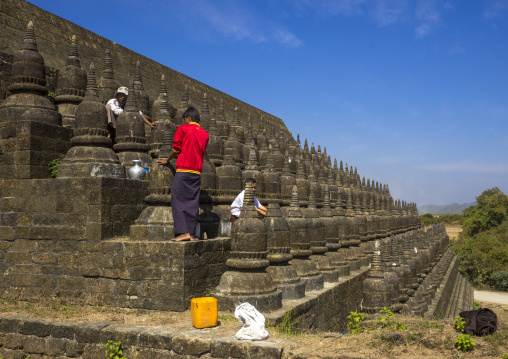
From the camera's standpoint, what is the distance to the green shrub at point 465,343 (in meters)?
5.20

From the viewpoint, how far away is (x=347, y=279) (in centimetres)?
1176

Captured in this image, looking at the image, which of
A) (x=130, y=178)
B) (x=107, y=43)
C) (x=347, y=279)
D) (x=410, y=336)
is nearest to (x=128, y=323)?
(x=130, y=178)

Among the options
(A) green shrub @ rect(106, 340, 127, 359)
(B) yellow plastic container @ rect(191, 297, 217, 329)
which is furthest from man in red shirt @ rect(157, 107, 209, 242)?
(A) green shrub @ rect(106, 340, 127, 359)

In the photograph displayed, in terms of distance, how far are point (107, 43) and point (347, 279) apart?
32.0ft

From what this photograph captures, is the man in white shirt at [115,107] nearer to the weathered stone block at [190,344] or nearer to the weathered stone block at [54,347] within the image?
the weathered stone block at [54,347]

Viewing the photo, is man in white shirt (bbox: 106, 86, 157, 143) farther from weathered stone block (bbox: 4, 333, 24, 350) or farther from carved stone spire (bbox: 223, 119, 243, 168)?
weathered stone block (bbox: 4, 333, 24, 350)

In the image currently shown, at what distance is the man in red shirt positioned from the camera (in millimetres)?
7191

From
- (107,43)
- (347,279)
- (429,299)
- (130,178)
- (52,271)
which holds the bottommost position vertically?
(429,299)

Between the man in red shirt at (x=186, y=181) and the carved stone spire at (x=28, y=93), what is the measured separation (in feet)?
9.05

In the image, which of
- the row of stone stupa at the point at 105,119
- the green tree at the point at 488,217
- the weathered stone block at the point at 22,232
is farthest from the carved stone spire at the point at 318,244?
the green tree at the point at 488,217

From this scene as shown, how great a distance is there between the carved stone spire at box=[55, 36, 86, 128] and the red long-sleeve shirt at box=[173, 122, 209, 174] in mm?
3189

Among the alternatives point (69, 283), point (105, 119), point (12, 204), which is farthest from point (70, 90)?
point (69, 283)

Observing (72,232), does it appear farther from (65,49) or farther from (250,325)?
(65,49)

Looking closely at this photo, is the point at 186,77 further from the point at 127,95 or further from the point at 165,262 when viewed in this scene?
the point at 165,262
